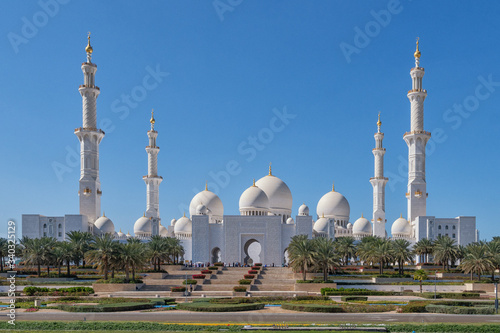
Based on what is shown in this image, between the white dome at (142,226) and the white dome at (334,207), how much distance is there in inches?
979

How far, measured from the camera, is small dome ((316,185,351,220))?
259 ft

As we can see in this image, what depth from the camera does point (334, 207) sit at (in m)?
79.0

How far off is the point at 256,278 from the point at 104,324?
24.8m

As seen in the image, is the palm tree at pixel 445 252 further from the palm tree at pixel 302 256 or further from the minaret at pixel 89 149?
the minaret at pixel 89 149

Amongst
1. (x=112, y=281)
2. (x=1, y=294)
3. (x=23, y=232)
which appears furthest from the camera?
(x=23, y=232)

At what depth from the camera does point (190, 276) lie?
155ft

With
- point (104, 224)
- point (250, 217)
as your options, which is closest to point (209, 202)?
point (250, 217)

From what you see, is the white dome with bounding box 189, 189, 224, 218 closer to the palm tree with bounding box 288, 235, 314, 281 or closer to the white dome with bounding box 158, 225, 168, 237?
the white dome with bounding box 158, 225, 168, 237

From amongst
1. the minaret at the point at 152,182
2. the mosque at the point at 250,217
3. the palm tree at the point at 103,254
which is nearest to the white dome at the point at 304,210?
the mosque at the point at 250,217

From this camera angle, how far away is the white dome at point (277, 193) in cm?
6806

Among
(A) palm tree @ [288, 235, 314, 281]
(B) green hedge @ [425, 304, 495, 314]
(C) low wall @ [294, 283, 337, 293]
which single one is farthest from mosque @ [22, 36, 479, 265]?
(B) green hedge @ [425, 304, 495, 314]

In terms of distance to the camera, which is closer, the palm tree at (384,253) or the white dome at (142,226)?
the palm tree at (384,253)

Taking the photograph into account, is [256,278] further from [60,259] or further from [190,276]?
[60,259]

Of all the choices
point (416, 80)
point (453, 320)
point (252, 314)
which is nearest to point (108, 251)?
point (252, 314)
